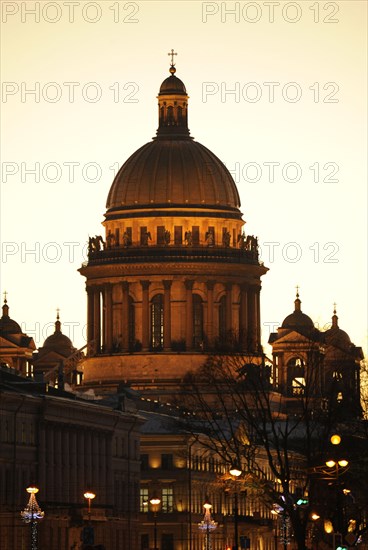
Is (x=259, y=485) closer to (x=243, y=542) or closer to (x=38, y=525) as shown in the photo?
(x=243, y=542)

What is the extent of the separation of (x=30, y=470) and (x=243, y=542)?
2238cm

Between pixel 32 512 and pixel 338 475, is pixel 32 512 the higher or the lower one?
the lower one

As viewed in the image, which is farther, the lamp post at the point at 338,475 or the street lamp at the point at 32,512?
the street lamp at the point at 32,512

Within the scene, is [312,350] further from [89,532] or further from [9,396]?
[89,532]

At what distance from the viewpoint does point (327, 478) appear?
500 ft

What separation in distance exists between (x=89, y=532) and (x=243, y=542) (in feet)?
87.6

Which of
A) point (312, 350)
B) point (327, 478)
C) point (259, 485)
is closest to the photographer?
point (327, 478)

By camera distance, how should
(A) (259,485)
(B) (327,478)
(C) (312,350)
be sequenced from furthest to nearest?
(C) (312,350)
(A) (259,485)
(B) (327,478)

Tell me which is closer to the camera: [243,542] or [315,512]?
[243,542]

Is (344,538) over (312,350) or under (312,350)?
under

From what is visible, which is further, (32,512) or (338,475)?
(32,512)

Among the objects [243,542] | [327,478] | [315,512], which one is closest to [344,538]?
[327,478]

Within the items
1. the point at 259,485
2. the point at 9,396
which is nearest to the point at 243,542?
the point at 259,485

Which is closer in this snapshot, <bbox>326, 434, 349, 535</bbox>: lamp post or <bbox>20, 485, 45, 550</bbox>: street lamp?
<bbox>326, 434, 349, 535</bbox>: lamp post
